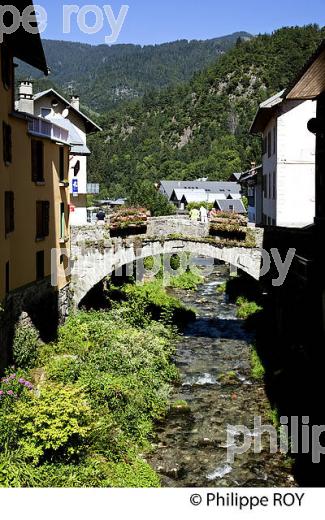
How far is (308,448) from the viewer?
16875 mm

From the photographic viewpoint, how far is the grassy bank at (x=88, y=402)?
13.9 meters

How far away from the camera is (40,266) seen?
24.1m

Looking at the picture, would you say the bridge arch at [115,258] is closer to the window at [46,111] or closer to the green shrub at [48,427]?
the window at [46,111]

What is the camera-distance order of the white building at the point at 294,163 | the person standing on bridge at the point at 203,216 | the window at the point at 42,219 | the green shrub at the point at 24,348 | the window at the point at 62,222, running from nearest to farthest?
the green shrub at the point at 24,348 < the window at the point at 42,219 < the window at the point at 62,222 < the white building at the point at 294,163 < the person standing on bridge at the point at 203,216

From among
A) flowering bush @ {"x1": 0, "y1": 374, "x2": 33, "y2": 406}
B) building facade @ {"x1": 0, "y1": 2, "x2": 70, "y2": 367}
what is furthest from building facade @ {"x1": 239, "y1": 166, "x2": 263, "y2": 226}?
flowering bush @ {"x1": 0, "y1": 374, "x2": 33, "y2": 406}

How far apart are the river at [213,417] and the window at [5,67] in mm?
12758

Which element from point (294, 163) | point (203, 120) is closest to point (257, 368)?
point (294, 163)

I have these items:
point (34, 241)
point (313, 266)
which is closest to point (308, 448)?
point (313, 266)

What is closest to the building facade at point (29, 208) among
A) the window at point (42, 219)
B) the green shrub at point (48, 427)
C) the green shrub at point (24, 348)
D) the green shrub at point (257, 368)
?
the window at point (42, 219)

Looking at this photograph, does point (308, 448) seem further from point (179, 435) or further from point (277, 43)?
point (277, 43)

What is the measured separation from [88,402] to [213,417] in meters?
5.18

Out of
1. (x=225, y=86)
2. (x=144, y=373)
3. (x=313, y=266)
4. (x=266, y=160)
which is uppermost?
(x=225, y=86)

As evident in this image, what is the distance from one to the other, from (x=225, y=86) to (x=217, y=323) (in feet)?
544

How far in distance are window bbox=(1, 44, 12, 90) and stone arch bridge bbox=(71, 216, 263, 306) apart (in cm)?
1050
